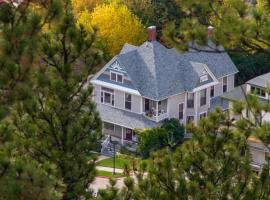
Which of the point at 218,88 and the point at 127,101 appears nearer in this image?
the point at 127,101

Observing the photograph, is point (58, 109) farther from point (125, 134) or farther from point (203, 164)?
point (125, 134)

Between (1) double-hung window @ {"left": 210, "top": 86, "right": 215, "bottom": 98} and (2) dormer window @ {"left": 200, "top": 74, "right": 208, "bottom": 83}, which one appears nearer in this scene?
(2) dormer window @ {"left": 200, "top": 74, "right": 208, "bottom": 83}

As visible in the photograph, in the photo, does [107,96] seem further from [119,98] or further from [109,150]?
[109,150]

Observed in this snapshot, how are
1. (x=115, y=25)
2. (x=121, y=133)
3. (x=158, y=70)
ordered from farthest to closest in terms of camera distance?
(x=115, y=25), (x=158, y=70), (x=121, y=133)

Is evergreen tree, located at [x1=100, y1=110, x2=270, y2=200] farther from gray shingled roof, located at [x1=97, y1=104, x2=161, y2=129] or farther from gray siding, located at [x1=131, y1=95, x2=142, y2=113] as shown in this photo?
gray siding, located at [x1=131, y1=95, x2=142, y2=113]

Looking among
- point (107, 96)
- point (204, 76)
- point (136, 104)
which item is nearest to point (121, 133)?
point (136, 104)

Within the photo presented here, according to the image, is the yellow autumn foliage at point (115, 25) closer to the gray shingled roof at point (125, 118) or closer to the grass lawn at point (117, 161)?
the gray shingled roof at point (125, 118)

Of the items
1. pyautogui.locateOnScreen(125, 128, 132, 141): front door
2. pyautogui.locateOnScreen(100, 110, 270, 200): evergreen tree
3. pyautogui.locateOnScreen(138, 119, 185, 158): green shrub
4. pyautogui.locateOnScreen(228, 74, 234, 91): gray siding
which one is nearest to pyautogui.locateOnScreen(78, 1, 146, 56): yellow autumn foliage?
pyautogui.locateOnScreen(228, 74, 234, 91): gray siding
